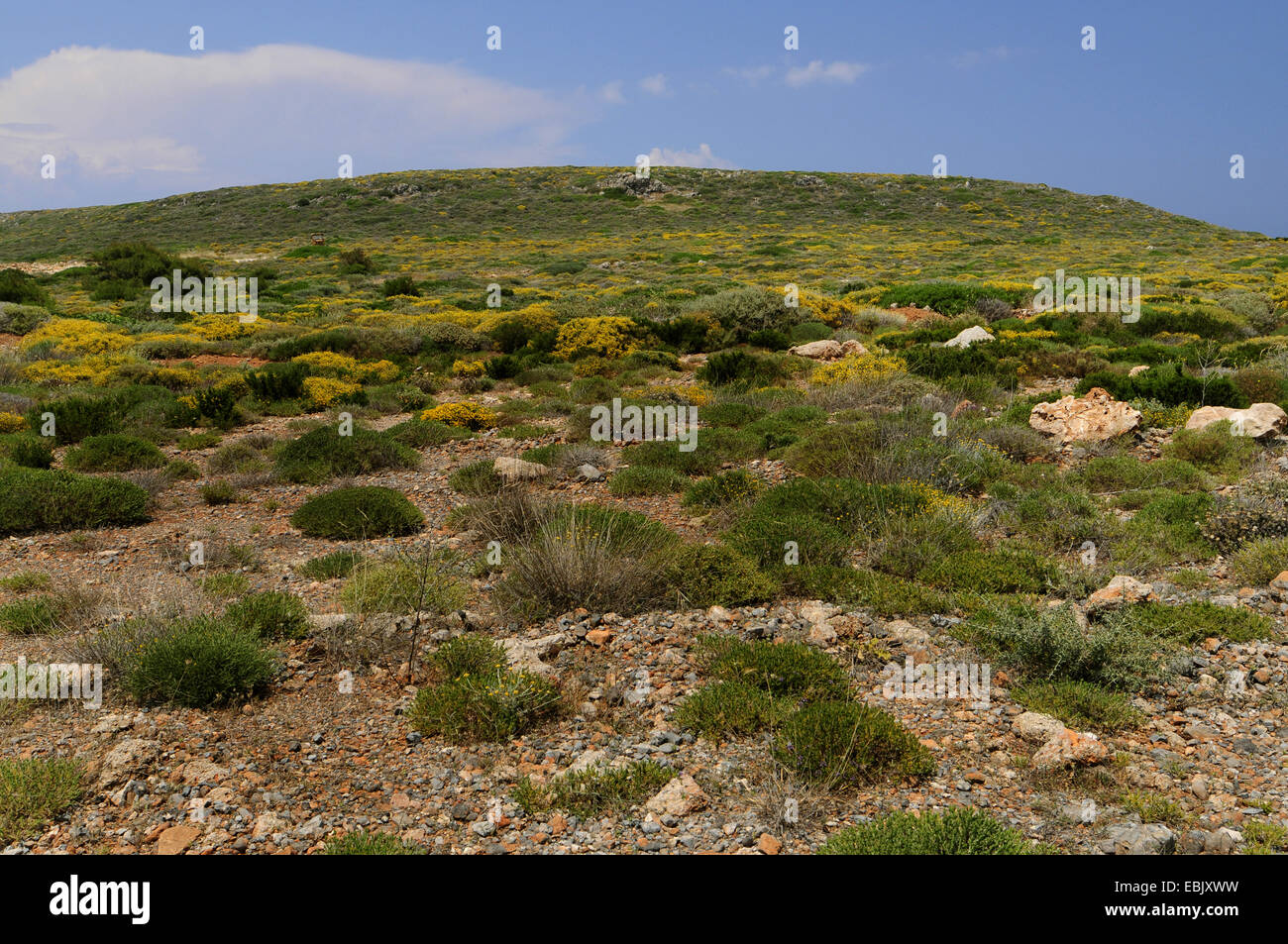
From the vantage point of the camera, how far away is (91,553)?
7633mm

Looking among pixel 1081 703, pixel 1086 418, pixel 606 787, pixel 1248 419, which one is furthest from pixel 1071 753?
pixel 1248 419

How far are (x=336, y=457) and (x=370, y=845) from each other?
7.58m

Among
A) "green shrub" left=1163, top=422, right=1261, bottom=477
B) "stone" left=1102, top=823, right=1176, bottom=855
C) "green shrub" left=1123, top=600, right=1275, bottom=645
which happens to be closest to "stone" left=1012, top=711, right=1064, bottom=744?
"stone" left=1102, top=823, right=1176, bottom=855

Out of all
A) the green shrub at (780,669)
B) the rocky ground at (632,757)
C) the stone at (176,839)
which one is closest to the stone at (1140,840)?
the rocky ground at (632,757)

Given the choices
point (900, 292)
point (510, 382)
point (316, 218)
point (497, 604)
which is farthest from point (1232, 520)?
point (316, 218)

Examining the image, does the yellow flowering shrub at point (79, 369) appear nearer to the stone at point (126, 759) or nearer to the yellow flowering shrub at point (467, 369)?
the yellow flowering shrub at point (467, 369)

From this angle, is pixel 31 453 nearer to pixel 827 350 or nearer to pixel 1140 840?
pixel 1140 840

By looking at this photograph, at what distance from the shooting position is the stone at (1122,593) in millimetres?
5793

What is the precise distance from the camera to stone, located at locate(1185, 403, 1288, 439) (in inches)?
372

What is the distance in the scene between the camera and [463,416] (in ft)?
41.6

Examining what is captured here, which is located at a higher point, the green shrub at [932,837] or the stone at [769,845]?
the green shrub at [932,837]

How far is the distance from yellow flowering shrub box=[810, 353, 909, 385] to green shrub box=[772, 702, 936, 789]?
926 cm

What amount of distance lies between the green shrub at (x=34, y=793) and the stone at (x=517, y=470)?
564cm

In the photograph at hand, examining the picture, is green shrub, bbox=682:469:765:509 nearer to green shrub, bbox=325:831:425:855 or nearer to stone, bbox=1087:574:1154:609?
stone, bbox=1087:574:1154:609
